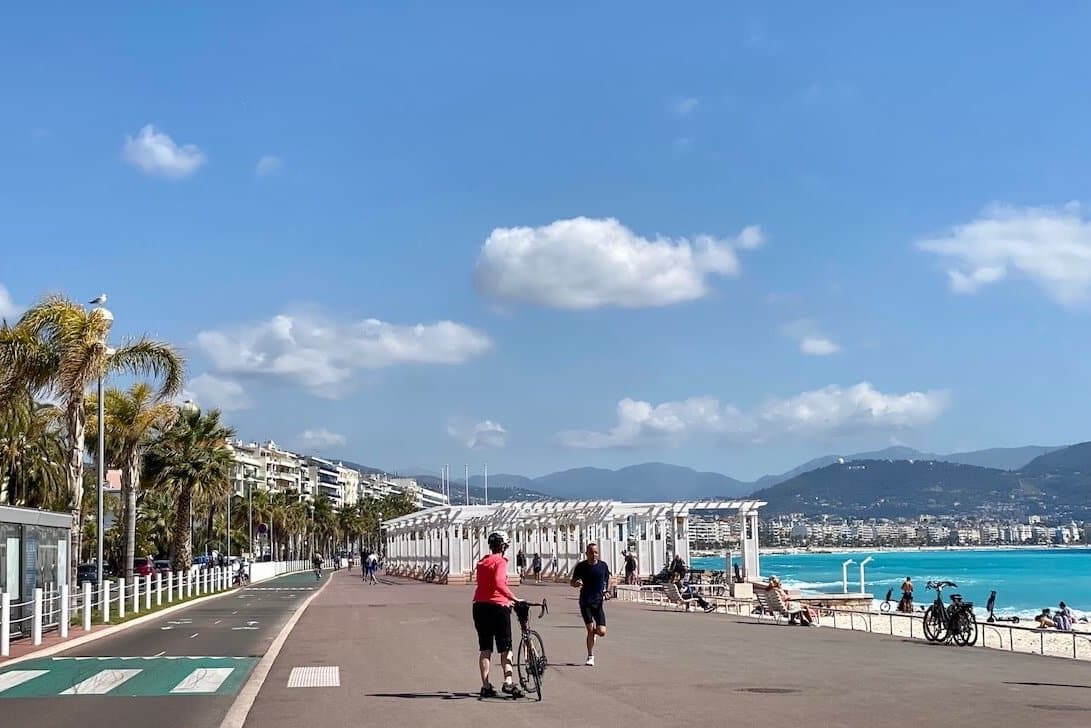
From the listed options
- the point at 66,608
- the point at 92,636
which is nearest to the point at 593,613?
the point at 66,608

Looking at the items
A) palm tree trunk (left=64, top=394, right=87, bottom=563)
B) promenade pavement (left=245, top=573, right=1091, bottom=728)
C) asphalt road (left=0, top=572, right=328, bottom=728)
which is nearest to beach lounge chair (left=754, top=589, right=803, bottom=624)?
promenade pavement (left=245, top=573, right=1091, bottom=728)

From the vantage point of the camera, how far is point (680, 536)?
201 feet

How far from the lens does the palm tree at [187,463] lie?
55.6m

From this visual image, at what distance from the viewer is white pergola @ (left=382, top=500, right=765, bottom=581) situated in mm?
58125

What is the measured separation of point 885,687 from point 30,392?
22224 mm

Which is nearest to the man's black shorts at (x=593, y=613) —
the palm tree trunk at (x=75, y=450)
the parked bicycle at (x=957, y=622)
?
the parked bicycle at (x=957, y=622)

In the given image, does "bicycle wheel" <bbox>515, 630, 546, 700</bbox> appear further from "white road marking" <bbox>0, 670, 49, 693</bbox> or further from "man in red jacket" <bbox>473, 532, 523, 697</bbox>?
"white road marking" <bbox>0, 670, 49, 693</bbox>

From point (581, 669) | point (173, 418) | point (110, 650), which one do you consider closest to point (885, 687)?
point (581, 669)

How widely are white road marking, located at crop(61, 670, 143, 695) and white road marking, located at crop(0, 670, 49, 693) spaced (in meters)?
0.76

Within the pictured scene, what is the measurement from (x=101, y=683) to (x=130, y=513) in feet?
82.5

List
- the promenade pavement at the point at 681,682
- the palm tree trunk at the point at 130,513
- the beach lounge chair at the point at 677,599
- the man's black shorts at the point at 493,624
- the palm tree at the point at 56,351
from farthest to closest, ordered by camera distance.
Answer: the palm tree trunk at the point at 130,513 < the beach lounge chair at the point at 677,599 < the palm tree at the point at 56,351 < the man's black shorts at the point at 493,624 < the promenade pavement at the point at 681,682

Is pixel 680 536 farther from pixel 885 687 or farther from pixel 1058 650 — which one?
pixel 885 687

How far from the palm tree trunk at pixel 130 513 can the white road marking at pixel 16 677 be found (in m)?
20.1

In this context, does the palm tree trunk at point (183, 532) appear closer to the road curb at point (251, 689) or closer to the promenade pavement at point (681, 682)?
the promenade pavement at point (681, 682)
